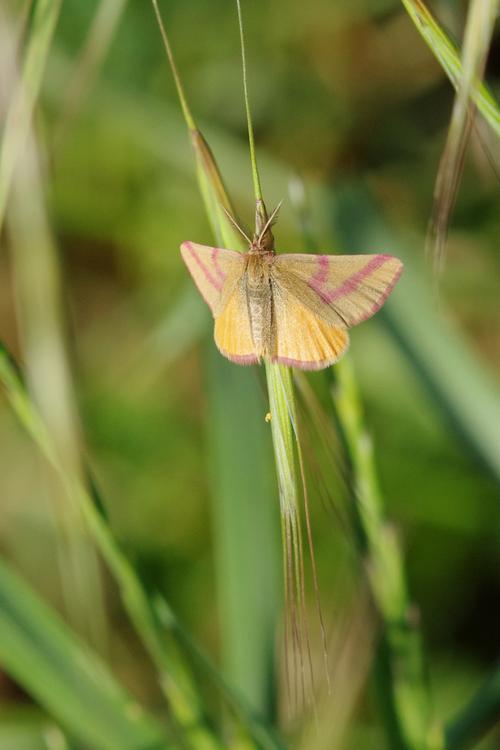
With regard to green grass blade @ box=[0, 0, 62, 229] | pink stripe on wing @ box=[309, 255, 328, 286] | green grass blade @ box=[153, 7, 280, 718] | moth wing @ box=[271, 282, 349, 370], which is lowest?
green grass blade @ box=[153, 7, 280, 718]

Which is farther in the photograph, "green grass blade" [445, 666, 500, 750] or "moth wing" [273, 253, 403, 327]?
"green grass blade" [445, 666, 500, 750]

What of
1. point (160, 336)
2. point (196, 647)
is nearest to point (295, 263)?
point (196, 647)

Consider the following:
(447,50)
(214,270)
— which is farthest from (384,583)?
(447,50)

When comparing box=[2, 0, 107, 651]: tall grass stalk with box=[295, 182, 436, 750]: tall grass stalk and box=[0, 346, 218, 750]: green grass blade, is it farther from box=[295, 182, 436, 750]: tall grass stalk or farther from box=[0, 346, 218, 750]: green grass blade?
box=[295, 182, 436, 750]: tall grass stalk

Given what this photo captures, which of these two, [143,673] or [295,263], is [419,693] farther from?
[143,673]

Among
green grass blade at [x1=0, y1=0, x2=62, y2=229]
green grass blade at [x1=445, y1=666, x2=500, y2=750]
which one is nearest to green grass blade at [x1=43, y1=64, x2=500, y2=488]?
green grass blade at [x1=445, y1=666, x2=500, y2=750]

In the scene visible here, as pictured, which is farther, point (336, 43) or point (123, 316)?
point (123, 316)

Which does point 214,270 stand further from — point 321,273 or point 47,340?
point 47,340

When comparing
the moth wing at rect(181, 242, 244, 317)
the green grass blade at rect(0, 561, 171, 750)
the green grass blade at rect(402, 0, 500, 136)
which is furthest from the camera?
the green grass blade at rect(0, 561, 171, 750)
